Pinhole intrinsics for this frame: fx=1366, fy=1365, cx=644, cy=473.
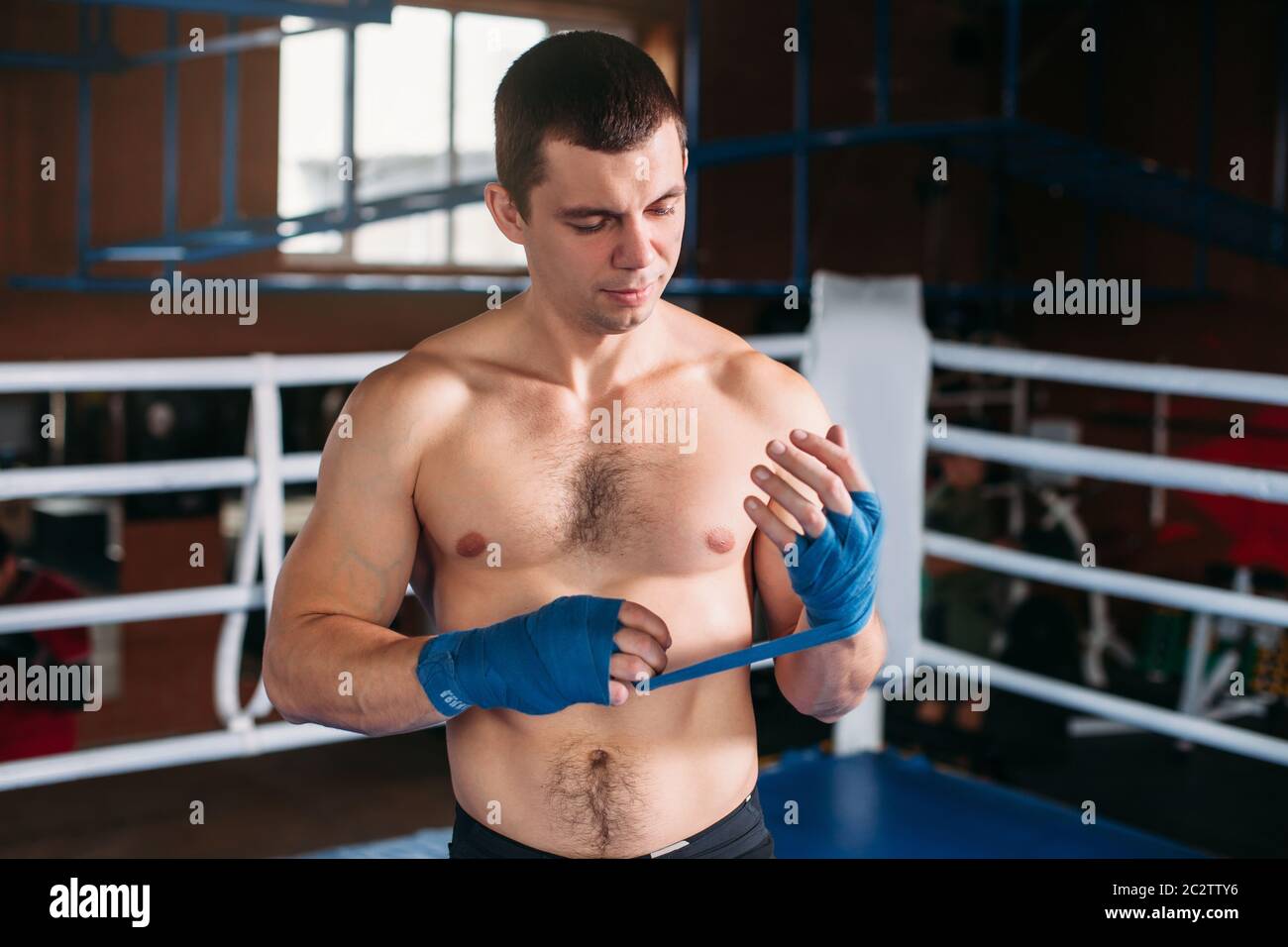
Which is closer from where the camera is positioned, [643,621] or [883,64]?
[643,621]

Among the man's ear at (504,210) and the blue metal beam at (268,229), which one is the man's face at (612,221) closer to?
the man's ear at (504,210)

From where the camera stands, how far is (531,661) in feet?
3.75

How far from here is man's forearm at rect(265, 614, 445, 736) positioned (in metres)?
1.22

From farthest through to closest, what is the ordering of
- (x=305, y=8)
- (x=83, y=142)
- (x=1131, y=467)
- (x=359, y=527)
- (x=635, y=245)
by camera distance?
(x=83, y=142) < (x=305, y=8) < (x=1131, y=467) < (x=359, y=527) < (x=635, y=245)

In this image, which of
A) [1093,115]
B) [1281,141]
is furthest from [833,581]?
[1281,141]

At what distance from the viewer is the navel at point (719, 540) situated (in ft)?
4.52

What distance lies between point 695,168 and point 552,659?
3.88m

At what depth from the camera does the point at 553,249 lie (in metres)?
1.27

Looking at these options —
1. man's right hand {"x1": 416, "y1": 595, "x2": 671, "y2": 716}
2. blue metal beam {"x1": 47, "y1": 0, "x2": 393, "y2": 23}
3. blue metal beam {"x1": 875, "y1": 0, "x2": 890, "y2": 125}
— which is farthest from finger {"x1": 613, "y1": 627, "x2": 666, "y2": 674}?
blue metal beam {"x1": 875, "y1": 0, "x2": 890, "y2": 125}

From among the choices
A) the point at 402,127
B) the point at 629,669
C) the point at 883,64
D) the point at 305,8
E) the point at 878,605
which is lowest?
the point at 878,605

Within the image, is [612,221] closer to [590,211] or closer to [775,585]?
[590,211]

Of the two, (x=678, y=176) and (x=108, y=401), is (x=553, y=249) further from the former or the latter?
(x=108, y=401)
